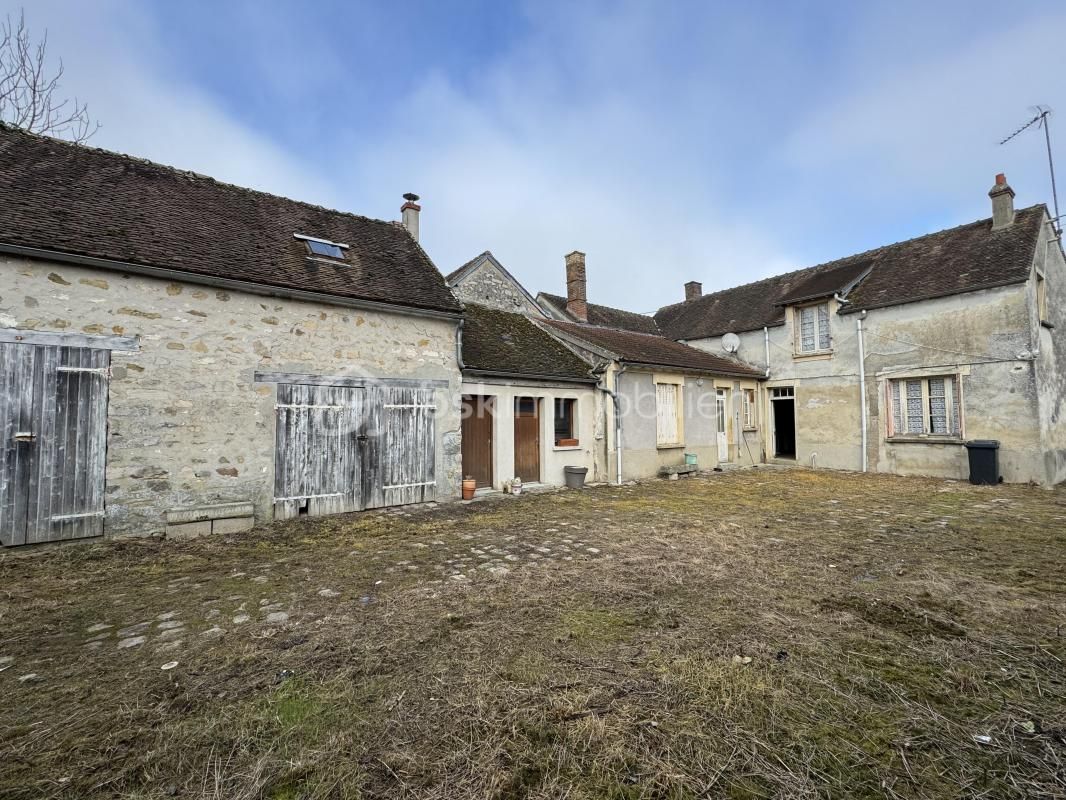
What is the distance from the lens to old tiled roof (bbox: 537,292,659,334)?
19.8 metres

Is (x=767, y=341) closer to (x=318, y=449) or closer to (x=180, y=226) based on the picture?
(x=318, y=449)

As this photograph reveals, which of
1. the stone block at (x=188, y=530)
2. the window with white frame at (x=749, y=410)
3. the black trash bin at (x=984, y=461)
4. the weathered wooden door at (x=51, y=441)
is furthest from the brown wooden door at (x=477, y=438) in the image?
the black trash bin at (x=984, y=461)

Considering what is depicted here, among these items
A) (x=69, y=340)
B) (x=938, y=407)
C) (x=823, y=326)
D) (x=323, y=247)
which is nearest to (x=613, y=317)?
(x=823, y=326)

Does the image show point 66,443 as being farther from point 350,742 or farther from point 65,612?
point 350,742

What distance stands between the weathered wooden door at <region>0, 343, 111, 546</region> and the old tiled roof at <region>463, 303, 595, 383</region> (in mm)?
6109

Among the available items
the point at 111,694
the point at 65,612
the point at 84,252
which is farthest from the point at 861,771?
the point at 84,252

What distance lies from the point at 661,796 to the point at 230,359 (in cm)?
815

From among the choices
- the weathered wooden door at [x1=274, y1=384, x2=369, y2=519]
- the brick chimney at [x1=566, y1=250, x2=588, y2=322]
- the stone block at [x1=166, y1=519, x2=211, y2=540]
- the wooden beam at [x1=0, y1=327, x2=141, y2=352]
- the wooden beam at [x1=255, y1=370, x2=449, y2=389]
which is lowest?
the stone block at [x1=166, y1=519, x2=211, y2=540]

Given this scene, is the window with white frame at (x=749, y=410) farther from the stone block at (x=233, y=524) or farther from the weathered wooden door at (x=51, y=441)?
the weathered wooden door at (x=51, y=441)

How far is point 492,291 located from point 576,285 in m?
4.20

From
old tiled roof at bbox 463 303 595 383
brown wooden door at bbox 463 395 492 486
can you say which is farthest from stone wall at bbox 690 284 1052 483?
brown wooden door at bbox 463 395 492 486

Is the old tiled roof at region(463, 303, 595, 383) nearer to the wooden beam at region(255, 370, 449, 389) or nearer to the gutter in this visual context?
the wooden beam at region(255, 370, 449, 389)

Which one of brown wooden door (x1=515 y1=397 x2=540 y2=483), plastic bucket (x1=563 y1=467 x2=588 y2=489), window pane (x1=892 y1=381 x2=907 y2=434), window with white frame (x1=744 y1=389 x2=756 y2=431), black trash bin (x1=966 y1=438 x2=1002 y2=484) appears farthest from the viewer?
window with white frame (x1=744 y1=389 x2=756 y2=431)

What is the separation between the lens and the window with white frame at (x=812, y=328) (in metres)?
15.3
